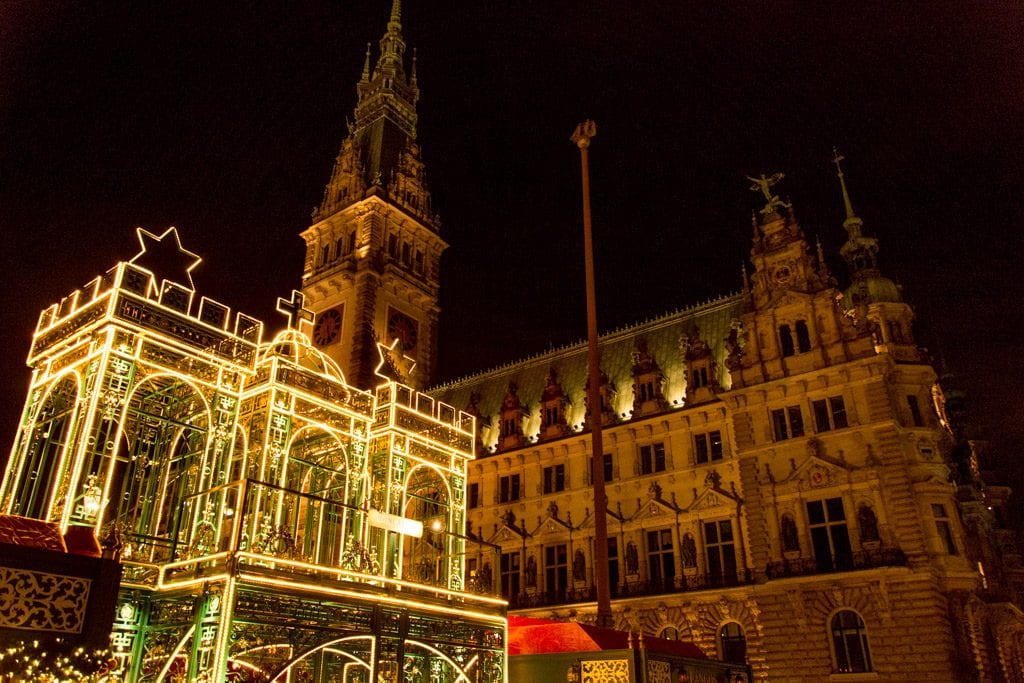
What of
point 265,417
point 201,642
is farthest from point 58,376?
point 201,642

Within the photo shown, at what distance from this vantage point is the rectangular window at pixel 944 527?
32062 millimetres

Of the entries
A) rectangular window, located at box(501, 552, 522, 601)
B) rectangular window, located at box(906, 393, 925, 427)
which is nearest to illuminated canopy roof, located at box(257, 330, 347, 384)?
rectangular window, located at box(501, 552, 522, 601)

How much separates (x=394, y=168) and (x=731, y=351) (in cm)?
3469

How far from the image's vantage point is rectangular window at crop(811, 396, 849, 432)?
35344mm

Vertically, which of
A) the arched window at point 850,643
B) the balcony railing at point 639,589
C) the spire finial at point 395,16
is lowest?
the arched window at point 850,643

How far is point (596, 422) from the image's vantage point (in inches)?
726

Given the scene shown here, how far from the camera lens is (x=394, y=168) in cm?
6228

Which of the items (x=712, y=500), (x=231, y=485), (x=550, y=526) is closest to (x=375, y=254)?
(x=550, y=526)

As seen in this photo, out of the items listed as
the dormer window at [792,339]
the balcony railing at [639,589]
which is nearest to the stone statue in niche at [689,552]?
the balcony railing at [639,589]

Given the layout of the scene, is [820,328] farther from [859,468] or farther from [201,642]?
[201,642]

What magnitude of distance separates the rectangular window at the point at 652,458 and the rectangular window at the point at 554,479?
5.32 meters

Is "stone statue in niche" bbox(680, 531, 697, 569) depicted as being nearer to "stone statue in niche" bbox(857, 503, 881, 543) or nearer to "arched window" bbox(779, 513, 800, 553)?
"arched window" bbox(779, 513, 800, 553)

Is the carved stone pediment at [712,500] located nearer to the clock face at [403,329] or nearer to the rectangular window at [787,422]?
the rectangular window at [787,422]

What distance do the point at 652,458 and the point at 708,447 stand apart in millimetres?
3380
